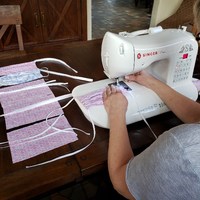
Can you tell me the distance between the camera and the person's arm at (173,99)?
29.0 inches

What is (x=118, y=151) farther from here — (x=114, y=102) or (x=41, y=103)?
(x=41, y=103)

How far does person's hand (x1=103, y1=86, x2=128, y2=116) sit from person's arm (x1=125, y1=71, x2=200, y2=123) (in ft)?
0.37

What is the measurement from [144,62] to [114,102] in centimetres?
18

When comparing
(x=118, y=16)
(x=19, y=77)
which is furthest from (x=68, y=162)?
(x=118, y=16)

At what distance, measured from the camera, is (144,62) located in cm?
76

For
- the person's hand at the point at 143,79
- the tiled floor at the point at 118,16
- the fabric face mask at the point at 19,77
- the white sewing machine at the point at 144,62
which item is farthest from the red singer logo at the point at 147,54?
the tiled floor at the point at 118,16

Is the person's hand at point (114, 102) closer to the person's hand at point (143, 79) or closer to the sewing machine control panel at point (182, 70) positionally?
the person's hand at point (143, 79)

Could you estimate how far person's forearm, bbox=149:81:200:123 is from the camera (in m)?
0.74

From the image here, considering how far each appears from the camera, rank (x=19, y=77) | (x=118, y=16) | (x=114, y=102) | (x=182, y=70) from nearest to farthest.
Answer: (x=114, y=102) → (x=182, y=70) → (x=19, y=77) → (x=118, y=16)

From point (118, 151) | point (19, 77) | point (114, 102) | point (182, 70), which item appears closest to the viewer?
point (118, 151)

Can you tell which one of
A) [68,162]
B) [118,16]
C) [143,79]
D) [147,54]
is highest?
[147,54]

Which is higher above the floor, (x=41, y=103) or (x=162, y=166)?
(x=162, y=166)

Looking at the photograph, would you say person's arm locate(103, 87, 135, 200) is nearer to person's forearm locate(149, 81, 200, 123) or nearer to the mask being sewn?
the mask being sewn

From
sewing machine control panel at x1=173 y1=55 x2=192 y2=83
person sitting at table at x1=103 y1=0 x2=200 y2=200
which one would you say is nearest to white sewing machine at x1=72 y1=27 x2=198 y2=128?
sewing machine control panel at x1=173 y1=55 x2=192 y2=83
